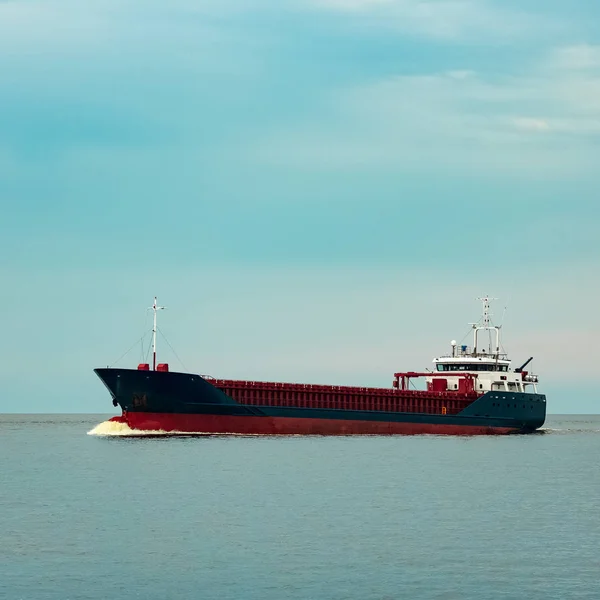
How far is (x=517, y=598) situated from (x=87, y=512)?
59.3 ft

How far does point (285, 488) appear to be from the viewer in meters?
41.6

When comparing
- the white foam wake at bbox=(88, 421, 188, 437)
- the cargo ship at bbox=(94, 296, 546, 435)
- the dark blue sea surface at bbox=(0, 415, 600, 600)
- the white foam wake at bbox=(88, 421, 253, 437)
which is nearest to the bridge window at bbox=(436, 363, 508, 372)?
the cargo ship at bbox=(94, 296, 546, 435)

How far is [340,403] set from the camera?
71.4 meters

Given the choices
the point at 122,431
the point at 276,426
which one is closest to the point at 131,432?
the point at 122,431

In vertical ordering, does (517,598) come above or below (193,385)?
below

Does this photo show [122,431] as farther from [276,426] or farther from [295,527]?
[295,527]

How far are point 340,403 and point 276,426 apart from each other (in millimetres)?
6688

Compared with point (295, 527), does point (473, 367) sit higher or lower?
higher

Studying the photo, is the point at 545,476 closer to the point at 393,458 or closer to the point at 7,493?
the point at 393,458

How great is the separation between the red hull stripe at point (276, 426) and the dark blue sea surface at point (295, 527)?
481 centimetres

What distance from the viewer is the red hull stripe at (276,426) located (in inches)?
2425

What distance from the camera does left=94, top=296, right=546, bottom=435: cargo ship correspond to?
6091 cm

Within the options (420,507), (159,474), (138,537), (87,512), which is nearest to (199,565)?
(138,537)

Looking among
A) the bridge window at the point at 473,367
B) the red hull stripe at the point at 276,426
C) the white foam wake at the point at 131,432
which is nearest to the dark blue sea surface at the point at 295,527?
the red hull stripe at the point at 276,426
